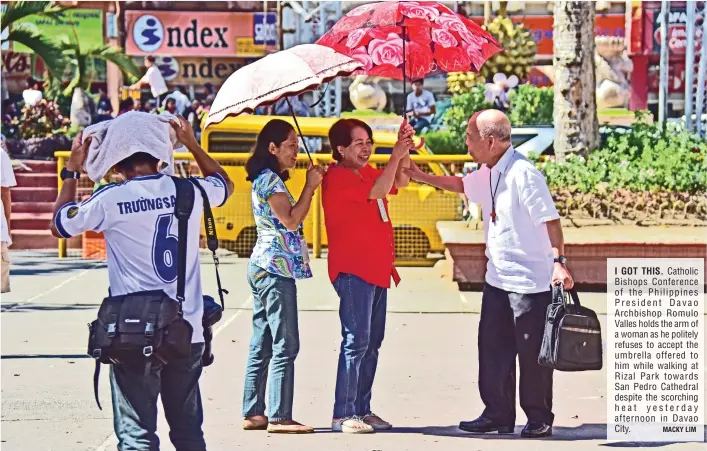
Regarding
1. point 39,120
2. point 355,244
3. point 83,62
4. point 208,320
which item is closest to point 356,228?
point 355,244

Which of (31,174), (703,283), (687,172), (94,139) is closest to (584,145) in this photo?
(687,172)

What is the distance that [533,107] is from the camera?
21391 mm

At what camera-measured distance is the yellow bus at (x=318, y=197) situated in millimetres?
15688

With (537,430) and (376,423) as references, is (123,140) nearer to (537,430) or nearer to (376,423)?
(376,423)

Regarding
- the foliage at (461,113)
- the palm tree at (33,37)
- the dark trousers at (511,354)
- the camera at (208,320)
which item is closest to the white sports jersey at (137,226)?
the camera at (208,320)

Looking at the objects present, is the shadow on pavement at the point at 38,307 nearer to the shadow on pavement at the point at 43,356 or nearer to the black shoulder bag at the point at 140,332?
the shadow on pavement at the point at 43,356

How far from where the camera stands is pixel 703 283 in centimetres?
1307

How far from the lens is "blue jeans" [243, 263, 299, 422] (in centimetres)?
708

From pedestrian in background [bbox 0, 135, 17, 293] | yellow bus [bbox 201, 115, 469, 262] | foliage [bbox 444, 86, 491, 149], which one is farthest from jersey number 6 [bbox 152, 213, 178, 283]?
Result: foliage [bbox 444, 86, 491, 149]

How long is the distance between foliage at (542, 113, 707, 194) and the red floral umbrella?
6.73m

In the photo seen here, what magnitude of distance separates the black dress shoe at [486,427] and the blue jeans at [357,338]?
57cm

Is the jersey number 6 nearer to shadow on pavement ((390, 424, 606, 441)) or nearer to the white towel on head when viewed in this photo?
the white towel on head

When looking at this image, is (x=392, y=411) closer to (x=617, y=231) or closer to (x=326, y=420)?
(x=326, y=420)

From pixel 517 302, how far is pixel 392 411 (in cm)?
125
